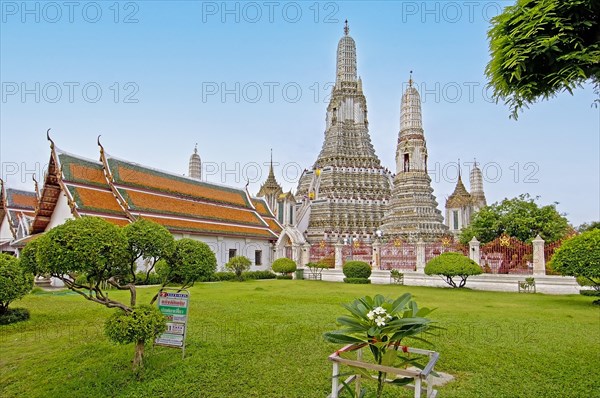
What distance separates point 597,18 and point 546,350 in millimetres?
5056

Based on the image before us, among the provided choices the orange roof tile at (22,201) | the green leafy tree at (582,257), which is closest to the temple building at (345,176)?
the orange roof tile at (22,201)

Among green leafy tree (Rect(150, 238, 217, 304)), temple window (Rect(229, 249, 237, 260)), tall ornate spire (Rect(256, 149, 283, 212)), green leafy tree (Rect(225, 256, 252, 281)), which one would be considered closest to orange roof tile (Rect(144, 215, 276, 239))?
temple window (Rect(229, 249, 237, 260))

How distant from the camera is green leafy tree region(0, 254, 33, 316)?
8734 mm

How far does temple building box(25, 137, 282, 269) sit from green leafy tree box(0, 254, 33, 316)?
9655 millimetres

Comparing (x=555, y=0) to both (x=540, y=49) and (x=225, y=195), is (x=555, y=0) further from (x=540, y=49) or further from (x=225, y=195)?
(x=225, y=195)

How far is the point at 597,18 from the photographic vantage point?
148 inches

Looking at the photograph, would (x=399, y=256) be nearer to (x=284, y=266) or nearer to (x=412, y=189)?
(x=284, y=266)

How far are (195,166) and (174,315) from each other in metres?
42.3

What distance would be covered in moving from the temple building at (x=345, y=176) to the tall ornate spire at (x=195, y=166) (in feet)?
37.8

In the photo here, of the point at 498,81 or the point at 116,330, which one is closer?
the point at 498,81

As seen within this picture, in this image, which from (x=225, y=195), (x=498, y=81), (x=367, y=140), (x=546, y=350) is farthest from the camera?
(x=367, y=140)

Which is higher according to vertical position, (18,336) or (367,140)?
(367,140)

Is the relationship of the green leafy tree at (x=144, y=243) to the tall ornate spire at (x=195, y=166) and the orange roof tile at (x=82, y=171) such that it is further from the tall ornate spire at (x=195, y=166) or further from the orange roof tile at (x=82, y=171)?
the tall ornate spire at (x=195, y=166)

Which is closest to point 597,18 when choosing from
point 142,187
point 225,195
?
point 142,187
